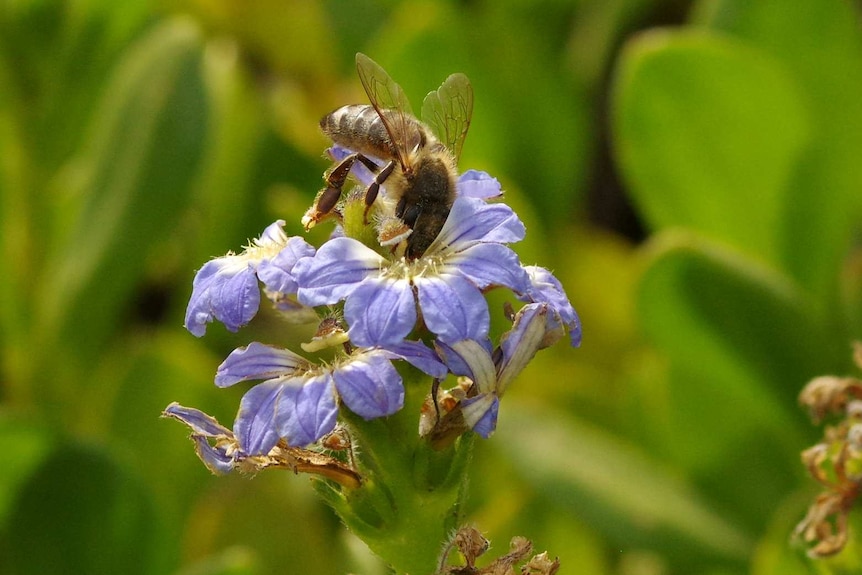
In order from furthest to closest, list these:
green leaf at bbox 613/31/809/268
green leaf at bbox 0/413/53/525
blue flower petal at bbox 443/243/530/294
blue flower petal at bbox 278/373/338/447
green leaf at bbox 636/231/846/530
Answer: green leaf at bbox 613/31/809/268 → green leaf at bbox 636/231/846/530 → green leaf at bbox 0/413/53/525 → blue flower petal at bbox 443/243/530/294 → blue flower petal at bbox 278/373/338/447

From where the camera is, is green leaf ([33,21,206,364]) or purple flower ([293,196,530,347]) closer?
purple flower ([293,196,530,347])

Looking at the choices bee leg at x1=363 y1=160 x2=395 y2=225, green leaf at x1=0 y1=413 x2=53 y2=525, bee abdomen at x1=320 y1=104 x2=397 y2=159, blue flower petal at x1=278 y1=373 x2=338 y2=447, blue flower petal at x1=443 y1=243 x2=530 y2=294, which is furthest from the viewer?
green leaf at x1=0 y1=413 x2=53 y2=525

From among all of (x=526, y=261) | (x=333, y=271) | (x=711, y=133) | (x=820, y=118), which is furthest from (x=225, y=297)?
(x=820, y=118)

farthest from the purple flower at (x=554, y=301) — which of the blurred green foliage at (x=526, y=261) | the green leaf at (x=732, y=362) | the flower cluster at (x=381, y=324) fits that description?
the green leaf at (x=732, y=362)

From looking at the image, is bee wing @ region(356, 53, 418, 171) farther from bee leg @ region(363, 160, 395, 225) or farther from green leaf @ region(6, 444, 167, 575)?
green leaf @ region(6, 444, 167, 575)

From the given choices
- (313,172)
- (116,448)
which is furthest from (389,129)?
(313,172)

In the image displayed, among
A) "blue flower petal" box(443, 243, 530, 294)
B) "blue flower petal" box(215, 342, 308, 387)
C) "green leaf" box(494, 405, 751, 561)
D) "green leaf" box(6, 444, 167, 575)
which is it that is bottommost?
"green leaf" box(6, 444, 167, 575)

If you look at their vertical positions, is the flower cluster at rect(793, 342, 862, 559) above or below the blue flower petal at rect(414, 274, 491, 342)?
below

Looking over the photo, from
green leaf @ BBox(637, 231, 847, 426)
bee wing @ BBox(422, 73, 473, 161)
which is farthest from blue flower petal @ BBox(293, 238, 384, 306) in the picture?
green leaf @ BBox(637, 231, 847, 426)

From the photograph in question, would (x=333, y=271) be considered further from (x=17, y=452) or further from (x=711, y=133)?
(x=711, y=133)
